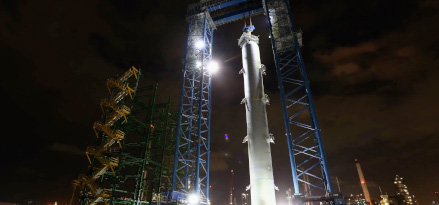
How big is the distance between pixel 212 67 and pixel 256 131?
1867 centimetres

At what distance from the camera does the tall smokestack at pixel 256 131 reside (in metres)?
15.9

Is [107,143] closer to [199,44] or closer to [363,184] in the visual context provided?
[199,44]

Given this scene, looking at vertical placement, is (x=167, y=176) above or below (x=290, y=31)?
below

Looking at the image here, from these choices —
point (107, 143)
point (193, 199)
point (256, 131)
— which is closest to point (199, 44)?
point (107, 143)

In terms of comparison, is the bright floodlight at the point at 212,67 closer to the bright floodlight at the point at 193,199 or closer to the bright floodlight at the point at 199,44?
the bright floodlight at the point at 199,44

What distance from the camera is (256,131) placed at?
59.0ft

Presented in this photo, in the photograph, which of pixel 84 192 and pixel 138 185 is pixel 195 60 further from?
pixel 84 192

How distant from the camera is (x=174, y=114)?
1517 inches

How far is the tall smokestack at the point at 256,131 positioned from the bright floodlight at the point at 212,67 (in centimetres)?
1183

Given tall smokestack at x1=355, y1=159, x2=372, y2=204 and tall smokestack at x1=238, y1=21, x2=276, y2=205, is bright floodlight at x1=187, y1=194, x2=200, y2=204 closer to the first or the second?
tall smokestack at x1=238, y1=21, x2=276, y2=205

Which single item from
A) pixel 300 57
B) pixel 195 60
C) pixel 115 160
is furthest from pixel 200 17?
pixel 115 160

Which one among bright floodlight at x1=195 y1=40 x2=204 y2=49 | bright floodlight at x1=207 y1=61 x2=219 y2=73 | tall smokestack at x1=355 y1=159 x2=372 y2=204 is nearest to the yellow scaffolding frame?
bright floodlight at x1=195 y1=40 x2=204 y2=49

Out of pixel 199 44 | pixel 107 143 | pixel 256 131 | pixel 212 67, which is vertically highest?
pixel 199 44

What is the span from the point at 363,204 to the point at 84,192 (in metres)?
111
